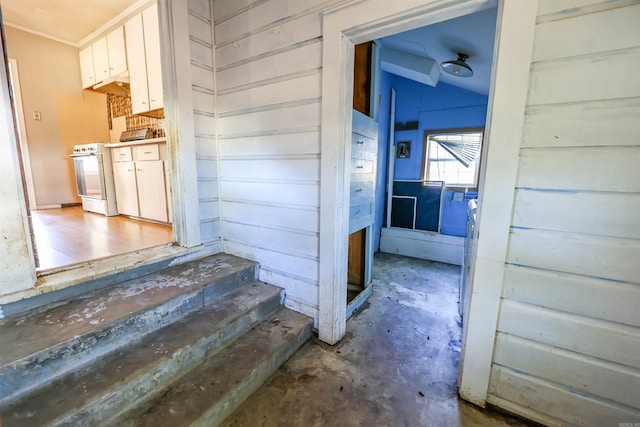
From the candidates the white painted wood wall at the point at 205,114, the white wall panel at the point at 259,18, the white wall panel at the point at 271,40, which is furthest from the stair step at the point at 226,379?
the white wall panel at the point at 259,18

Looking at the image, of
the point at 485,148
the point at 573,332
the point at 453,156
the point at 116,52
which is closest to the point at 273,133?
the point at 485,148

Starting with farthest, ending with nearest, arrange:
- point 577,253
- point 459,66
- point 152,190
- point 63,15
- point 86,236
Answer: point 63,15, point 152,190, point 86,236, point 459,66, point 577,253

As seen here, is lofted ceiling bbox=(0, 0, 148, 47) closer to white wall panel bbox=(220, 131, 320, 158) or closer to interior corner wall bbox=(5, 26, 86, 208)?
interior corner wall bbox=(5, 26, 86, 208)

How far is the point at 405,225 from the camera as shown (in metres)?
4.09

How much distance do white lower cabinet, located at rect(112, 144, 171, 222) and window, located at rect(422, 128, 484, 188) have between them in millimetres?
3825

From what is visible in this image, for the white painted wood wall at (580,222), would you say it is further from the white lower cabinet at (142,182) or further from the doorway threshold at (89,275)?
the white lower cabinet at (142,182)

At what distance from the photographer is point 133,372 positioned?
1.19 meters

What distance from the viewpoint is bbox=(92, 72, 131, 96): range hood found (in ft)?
11.8

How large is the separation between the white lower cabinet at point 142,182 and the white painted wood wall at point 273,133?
146 cm

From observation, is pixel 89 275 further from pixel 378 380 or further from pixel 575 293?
pixel 575 293

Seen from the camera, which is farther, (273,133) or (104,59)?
(104,59)

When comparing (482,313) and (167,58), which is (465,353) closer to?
(482,313)

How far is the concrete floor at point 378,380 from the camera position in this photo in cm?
133

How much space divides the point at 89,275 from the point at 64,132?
442cm
